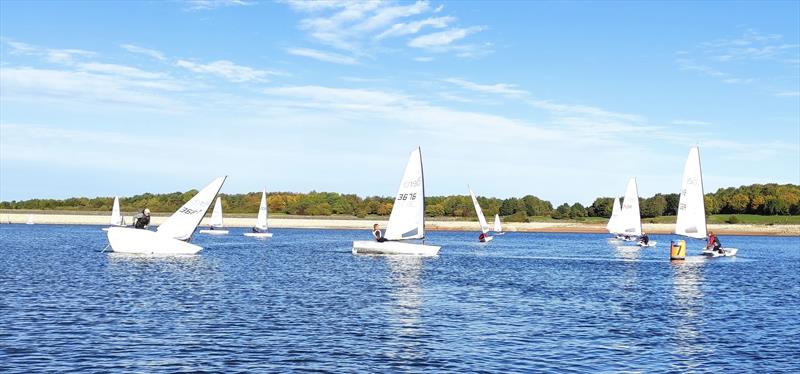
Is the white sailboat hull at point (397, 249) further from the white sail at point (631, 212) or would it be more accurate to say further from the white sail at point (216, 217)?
the white sail at point (216, 217)

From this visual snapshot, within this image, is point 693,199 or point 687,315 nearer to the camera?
point 687,315

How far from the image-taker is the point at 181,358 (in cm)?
2253

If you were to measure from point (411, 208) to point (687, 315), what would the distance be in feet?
112

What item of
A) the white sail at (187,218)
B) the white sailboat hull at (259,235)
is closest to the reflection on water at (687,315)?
the white sail at (187,218)

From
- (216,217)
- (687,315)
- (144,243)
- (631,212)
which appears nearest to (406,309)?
(687,315)

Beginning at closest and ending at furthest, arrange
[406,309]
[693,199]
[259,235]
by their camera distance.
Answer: [406,309] → [693,199] → [259,235]

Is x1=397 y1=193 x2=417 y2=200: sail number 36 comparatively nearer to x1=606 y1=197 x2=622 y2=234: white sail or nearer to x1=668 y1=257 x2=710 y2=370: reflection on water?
x1=668 y1=257 x2=710 y2=370: reflection on water

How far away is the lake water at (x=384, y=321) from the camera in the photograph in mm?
22875

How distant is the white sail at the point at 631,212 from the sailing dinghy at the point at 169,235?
222ft

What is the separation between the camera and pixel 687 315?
3459cm

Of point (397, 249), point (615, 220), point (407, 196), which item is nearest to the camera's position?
point (397, 249)

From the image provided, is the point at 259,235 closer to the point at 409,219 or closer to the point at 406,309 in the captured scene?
the point at 409,219

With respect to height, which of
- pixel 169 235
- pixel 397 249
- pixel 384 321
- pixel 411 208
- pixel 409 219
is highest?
pixel 411 208

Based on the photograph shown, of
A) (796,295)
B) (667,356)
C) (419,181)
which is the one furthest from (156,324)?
(419,181)
